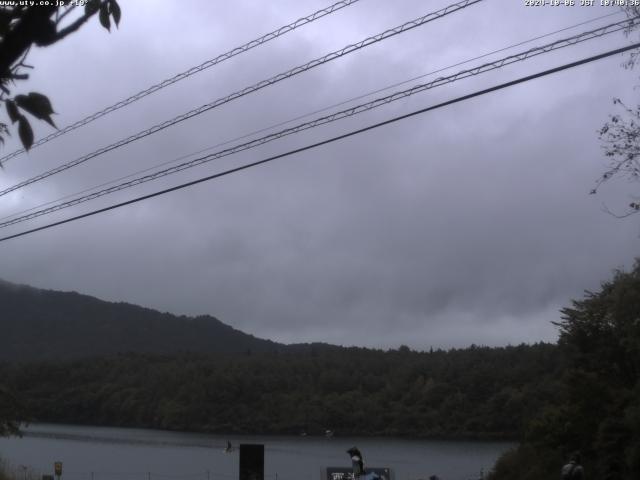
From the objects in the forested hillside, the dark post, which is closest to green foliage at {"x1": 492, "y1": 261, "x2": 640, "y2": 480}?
the dark post

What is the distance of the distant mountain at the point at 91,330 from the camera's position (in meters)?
103

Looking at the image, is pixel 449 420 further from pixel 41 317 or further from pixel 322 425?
pixel 41 317

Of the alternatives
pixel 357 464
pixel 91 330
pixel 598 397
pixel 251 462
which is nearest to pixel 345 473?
pixel 357 464

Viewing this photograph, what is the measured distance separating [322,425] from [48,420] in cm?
2358

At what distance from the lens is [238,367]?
8731 centimetres

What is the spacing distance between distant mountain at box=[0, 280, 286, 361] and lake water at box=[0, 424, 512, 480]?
26545 millimetres

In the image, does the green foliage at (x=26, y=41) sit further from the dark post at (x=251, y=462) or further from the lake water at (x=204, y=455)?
the lake water at (x=204, y=455)

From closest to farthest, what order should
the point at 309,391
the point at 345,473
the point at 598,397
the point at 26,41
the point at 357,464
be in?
the point at 26,41, the point at 357,464, the point at 345,473, the point at 598,397, the point at 309,391

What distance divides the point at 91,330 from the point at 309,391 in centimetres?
6757

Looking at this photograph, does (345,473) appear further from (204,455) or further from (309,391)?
(309,391)

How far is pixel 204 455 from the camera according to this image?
57.2 meters

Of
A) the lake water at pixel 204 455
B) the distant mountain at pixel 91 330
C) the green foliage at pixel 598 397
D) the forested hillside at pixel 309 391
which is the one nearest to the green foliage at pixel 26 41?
the green foliage at pixel 598 397

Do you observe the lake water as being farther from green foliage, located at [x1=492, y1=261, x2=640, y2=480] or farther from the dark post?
the dark post

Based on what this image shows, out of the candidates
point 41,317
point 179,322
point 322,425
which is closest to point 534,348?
point 322,425
